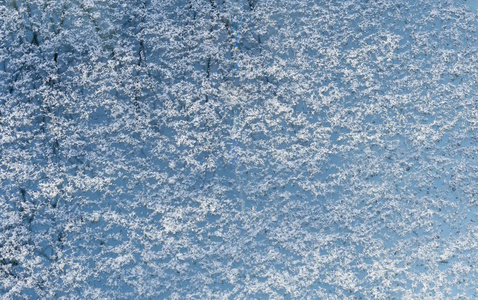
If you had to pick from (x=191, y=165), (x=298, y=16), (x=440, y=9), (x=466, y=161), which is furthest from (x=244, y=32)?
(x=466, y=161)

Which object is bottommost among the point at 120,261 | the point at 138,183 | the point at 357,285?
the point at 357,285

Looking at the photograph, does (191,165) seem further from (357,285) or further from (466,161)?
(466,161)

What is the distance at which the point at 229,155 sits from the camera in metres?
0.71

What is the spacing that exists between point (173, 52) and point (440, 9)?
0.59 meters

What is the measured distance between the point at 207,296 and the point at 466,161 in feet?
2.02

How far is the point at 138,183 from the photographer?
70cm

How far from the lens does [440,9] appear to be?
755 millimetres

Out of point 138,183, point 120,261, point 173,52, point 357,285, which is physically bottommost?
point 357,285

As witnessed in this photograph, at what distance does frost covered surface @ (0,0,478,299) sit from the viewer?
0.69 m

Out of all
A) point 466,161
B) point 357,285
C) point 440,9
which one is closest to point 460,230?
point 466,161

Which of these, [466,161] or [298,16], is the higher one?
[298,16]

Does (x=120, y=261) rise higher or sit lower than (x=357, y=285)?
higher

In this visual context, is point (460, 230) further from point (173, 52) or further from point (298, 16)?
point (173, 52)

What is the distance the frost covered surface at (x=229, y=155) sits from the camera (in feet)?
2.27
